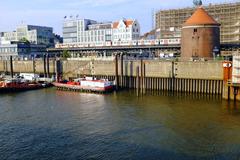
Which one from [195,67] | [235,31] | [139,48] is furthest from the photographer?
[235,31]

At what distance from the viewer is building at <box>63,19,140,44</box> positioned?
160m

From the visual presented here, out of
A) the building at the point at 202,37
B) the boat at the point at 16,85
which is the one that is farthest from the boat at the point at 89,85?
the building at the point at 202,37

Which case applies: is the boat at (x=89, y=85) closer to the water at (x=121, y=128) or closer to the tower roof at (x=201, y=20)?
the water at (x=121, y=128)

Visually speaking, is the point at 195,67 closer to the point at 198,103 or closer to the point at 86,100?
the point at 198,103

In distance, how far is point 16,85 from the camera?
80438mm

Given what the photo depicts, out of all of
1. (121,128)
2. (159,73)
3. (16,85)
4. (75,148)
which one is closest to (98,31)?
(16,85)

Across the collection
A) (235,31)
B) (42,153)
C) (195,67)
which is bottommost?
(42,153)

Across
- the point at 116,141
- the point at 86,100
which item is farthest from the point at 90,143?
the point at 86,100

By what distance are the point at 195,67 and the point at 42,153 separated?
46128 millimetres

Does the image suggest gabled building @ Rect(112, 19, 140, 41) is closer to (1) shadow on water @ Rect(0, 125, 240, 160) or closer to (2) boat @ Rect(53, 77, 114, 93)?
(2) boat @ Rect(53, 77, 114, 93)

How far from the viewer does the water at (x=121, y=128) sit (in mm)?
34344

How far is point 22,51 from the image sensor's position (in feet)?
512

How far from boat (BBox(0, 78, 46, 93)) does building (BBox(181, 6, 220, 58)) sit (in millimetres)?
43942

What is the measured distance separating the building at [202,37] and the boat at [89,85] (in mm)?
27330
